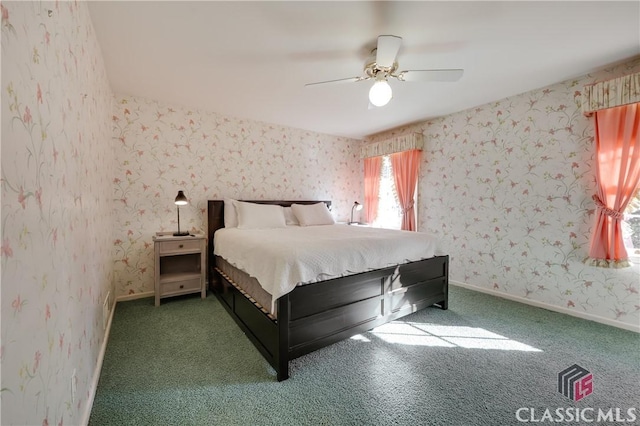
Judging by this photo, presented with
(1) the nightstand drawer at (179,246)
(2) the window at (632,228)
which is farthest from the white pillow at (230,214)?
(2) the window at (632,228)

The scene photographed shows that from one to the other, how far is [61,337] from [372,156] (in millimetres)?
4272

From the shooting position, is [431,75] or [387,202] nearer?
[431,75]

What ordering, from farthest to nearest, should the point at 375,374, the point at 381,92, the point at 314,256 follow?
the point at 381,92, the point at 314,256, the point at 375,374

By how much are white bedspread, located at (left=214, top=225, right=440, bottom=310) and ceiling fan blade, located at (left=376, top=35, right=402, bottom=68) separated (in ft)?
4.48

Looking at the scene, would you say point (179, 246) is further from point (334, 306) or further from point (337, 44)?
point (337, 44)

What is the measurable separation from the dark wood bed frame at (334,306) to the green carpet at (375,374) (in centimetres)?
12

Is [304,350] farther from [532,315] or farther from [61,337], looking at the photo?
[532,315]

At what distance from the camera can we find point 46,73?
2.93 feet

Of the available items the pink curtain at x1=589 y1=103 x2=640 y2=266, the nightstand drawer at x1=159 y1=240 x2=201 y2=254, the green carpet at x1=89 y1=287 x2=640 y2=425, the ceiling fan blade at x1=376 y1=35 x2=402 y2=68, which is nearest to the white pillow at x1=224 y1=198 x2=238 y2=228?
the nightstand drawer at x1=159 y1=240 x2=201 y2=254

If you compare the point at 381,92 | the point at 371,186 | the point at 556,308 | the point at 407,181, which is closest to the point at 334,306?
the point at 381,92

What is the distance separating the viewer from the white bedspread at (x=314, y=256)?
169 cm

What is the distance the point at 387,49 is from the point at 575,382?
247cm

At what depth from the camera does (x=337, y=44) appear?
1.95m

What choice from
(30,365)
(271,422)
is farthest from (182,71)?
(271,422)
